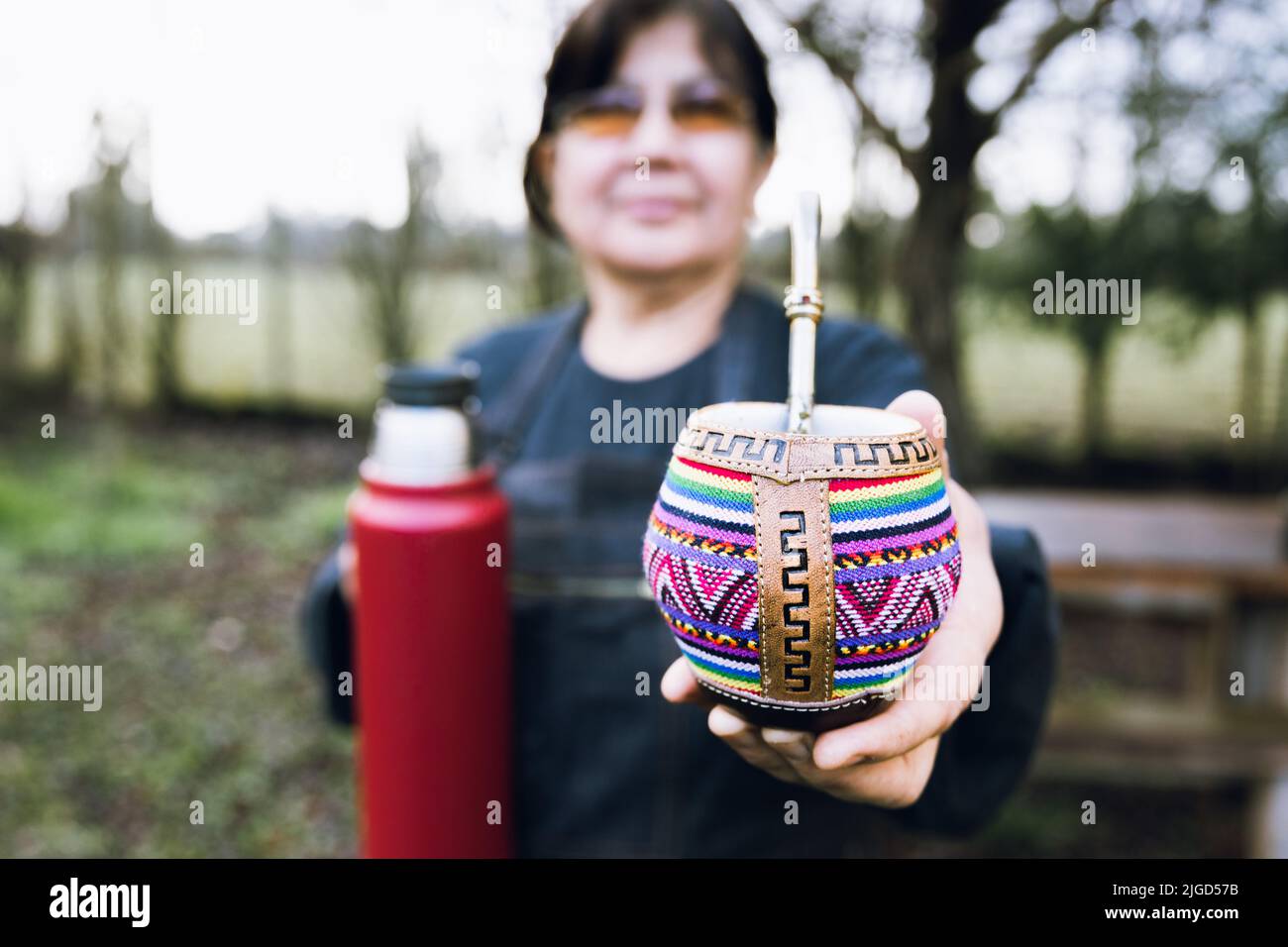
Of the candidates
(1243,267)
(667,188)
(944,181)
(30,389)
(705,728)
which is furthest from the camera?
(30,389)

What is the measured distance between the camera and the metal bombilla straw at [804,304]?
60cm

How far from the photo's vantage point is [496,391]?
1.50m

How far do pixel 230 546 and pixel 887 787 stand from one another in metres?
4.06

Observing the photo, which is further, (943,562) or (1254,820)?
(1254,820)

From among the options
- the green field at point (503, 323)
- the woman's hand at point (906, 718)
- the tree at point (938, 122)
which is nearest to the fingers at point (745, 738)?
the woman's hand at point (906, 718)

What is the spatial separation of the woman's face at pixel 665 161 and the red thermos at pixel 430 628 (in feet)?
0.85

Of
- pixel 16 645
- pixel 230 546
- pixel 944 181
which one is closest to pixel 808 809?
pixel 944 181

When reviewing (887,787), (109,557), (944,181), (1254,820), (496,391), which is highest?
(944,181)

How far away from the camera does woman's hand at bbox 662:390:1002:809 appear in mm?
671

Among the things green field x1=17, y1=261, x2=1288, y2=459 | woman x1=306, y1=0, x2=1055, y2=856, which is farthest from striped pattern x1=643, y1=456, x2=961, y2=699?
green field x1=17, y1=261, x2=1288, y2=459

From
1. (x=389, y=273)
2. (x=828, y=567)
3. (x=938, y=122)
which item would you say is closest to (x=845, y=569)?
(x=828, y=567)

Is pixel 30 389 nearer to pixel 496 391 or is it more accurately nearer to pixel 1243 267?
pixel 496 391

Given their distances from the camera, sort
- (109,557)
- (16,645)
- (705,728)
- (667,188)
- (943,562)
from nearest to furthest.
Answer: (943,562) → (667,188) → (705,728) → (16,645) → (109,557)

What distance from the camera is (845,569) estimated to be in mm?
626
